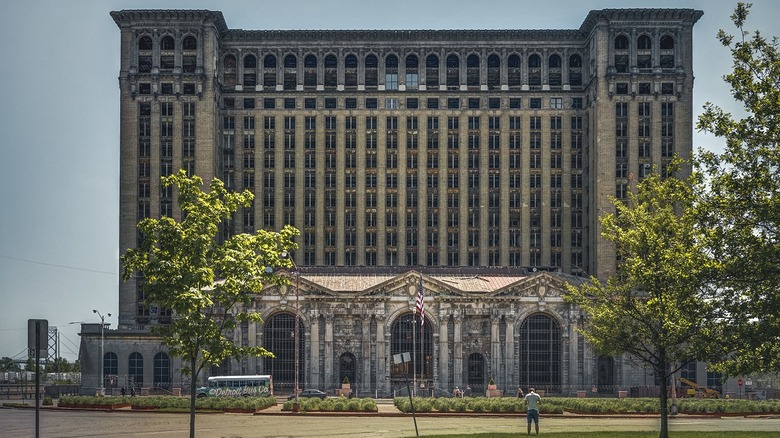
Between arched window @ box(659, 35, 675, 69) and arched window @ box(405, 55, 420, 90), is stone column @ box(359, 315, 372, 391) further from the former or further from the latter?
arched window @ box(659, 35, 675, 69)

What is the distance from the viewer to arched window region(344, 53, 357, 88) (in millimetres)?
148750

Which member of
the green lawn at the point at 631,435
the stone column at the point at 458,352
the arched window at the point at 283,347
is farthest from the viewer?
the arched window at the point at 283,347

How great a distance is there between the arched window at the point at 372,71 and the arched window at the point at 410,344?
44.4 metres

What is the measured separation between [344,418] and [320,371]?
47537 mm

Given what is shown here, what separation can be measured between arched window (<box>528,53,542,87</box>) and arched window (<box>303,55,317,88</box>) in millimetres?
31547

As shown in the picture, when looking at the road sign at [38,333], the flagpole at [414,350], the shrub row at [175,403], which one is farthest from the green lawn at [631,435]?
the flagpole at [414,350]

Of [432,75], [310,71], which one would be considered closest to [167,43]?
[310,71]

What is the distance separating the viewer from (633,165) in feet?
453

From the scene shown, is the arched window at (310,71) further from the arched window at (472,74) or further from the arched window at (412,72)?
the arched window at (472,74)

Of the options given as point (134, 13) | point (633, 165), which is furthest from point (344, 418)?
point (134, 13)

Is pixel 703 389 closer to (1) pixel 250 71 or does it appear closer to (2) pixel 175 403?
(2) pixel 175 403

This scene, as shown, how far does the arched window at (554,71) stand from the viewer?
148m

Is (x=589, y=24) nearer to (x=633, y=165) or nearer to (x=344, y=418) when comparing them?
(x=633, y=165)

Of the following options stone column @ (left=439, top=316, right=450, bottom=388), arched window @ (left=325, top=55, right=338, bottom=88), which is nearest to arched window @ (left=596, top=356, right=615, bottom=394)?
stone column @ (left=439, top=316, right=450, bottom=388)
